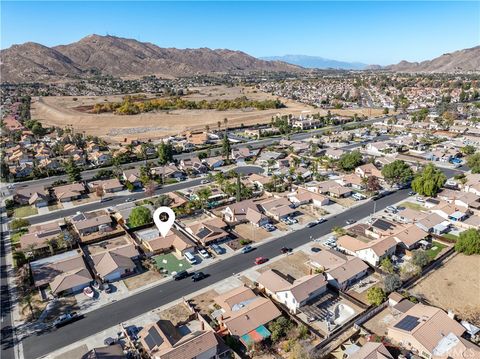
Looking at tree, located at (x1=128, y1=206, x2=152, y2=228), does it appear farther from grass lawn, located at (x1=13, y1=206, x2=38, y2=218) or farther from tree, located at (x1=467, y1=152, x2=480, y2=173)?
tree, located at (x1=467, y1=152, x2=480, y2=173)

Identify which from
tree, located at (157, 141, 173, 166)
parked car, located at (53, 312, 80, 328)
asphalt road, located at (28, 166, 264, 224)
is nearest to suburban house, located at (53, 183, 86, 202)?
asphalt road, located at (28, 166, 264, 224)

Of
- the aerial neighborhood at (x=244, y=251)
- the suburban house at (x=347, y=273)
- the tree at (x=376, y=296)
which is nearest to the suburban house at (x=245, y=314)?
the aerial neighborhood at (x=244, y=251)

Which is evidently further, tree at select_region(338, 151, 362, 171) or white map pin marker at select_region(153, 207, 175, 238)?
tree at select_region(338, 151, 362, 171)

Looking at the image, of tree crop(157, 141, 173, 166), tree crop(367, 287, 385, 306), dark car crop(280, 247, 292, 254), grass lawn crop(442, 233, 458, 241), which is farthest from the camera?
tree crop(157, 141, 173, 166)

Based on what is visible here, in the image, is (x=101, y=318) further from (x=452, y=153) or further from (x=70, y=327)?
(x=452, y=153)

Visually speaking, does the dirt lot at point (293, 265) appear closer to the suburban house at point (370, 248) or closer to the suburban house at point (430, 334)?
the suburban house at point (370, 248)
